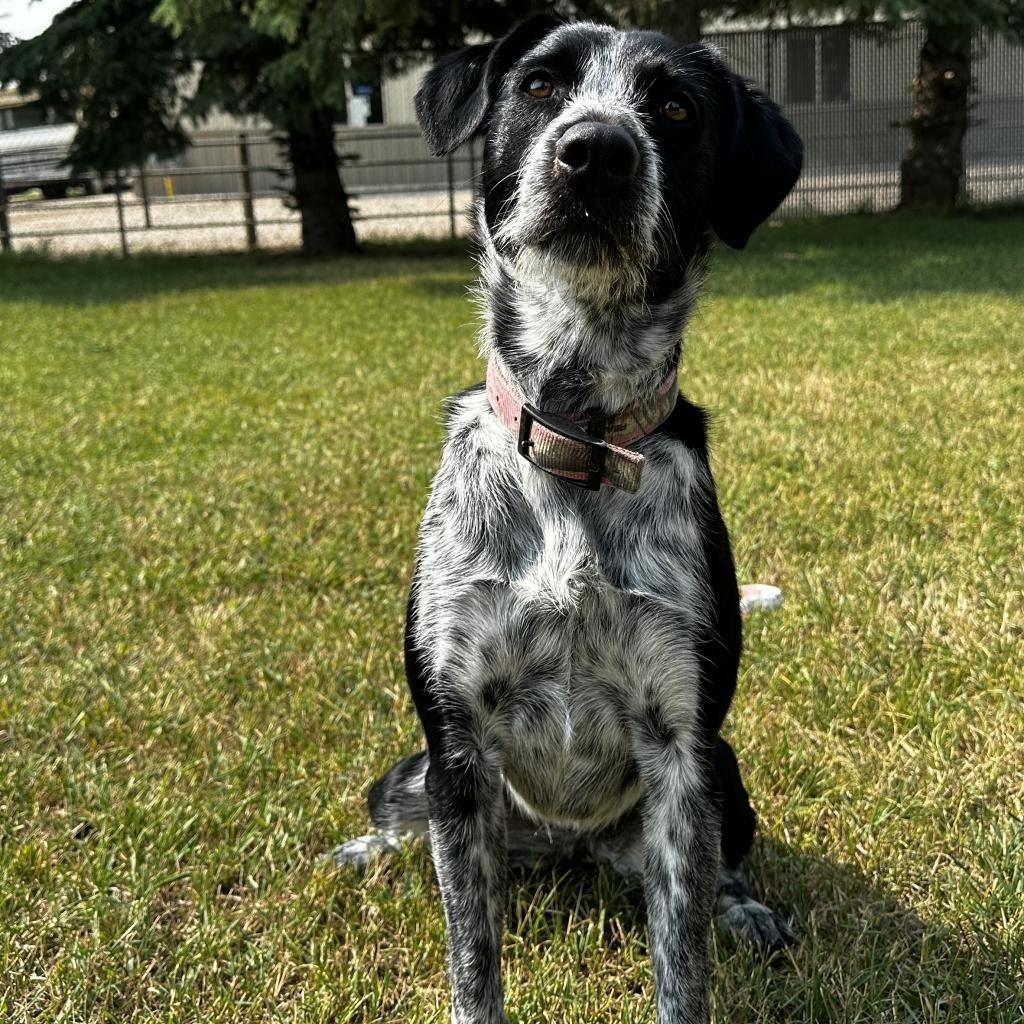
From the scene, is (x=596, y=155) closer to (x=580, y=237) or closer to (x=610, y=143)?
(x=610, y=143)

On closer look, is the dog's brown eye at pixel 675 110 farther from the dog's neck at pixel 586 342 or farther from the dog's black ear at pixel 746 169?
the dog's neck at pixel 586 342

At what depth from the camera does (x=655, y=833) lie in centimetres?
216

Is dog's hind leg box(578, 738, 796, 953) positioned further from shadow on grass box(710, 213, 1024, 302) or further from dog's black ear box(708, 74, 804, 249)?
shadow on grass box(710, 213, 1024, 302)

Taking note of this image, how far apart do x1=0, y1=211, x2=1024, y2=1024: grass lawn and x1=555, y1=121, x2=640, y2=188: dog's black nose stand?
3.73ft

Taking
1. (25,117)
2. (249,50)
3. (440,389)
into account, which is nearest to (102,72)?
(249,50)

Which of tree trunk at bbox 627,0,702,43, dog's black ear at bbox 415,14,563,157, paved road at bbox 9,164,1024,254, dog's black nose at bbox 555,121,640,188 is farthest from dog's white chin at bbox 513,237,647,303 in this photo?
paved road at bbox 9,164,1024,254

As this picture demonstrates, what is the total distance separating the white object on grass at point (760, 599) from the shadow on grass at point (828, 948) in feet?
4.22

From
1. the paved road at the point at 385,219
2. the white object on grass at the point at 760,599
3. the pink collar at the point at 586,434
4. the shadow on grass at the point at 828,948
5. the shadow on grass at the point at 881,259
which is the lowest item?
the shadow on grass at the point at 828,948

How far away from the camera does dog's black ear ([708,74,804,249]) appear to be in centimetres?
236

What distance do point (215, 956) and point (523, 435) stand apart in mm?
1273

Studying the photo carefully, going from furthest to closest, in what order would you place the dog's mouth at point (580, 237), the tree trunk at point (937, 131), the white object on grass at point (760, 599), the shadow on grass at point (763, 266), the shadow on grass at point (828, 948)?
1. the tree trunk at point (937, 131)
2. the shadow on grass at point (763, 266)
3. the white object on grass at point (760, 599)
4. the shadow on grass at point (828, 948)
5. the dog's mouth at point (580, 237)

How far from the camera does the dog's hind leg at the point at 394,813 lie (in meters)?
2.68

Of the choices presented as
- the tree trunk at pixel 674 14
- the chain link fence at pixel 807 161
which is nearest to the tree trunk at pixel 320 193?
the chain link fence at pixel 807 161

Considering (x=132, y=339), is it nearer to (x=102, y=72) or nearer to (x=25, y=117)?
(x=102, y=72)
